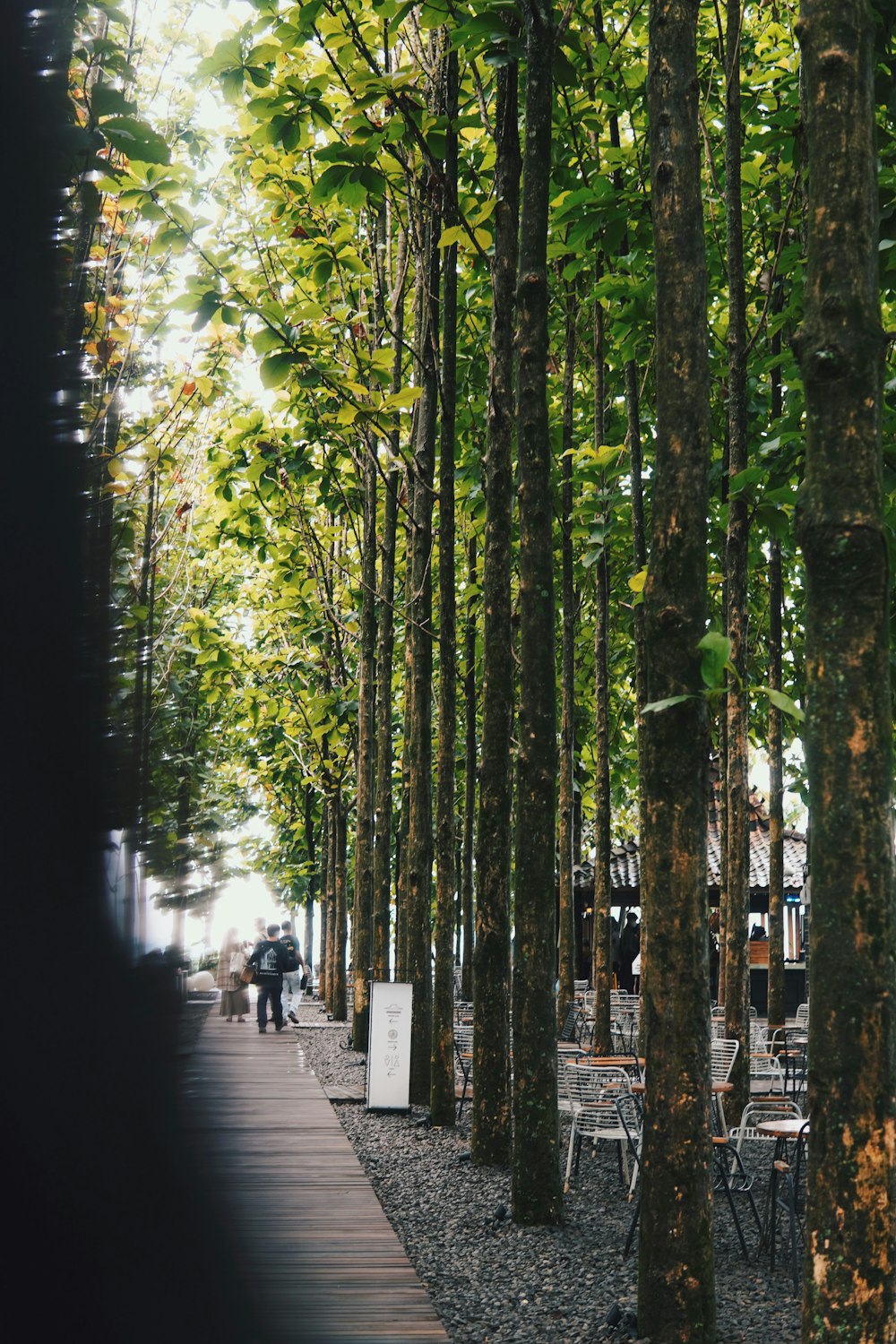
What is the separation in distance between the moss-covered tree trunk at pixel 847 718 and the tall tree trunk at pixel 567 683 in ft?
29.9

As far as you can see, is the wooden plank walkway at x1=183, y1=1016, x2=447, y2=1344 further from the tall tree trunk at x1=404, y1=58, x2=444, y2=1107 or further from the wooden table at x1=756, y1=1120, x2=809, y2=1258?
the tall tree trunk at x1=404, y1=58, x2=444, y2=1107

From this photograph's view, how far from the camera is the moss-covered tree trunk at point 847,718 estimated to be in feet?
13.1

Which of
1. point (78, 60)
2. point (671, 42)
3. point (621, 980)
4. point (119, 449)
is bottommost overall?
point (621, 980)

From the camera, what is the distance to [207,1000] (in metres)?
0.85

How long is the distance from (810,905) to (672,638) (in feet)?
7.26

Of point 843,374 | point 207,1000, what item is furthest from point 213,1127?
point 843,374

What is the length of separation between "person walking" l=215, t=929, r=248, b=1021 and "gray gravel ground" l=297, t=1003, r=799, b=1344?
6088mm

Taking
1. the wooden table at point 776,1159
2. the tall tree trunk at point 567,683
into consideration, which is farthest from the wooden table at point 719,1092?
the tall tree trunk at point 567,683

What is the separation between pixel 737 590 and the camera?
1063 cm

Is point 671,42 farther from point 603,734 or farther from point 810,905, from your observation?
point 603,734

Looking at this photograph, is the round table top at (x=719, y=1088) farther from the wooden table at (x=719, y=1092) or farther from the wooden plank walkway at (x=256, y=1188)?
the wooden plank walkway at (x=256, y=1188)

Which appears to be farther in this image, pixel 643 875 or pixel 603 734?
pixel 603 734

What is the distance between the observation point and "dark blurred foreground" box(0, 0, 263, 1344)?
0.75m

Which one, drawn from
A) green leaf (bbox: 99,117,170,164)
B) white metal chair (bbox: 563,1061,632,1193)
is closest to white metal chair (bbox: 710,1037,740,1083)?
white metal chair (bbox: 563,1061,632,1193)
